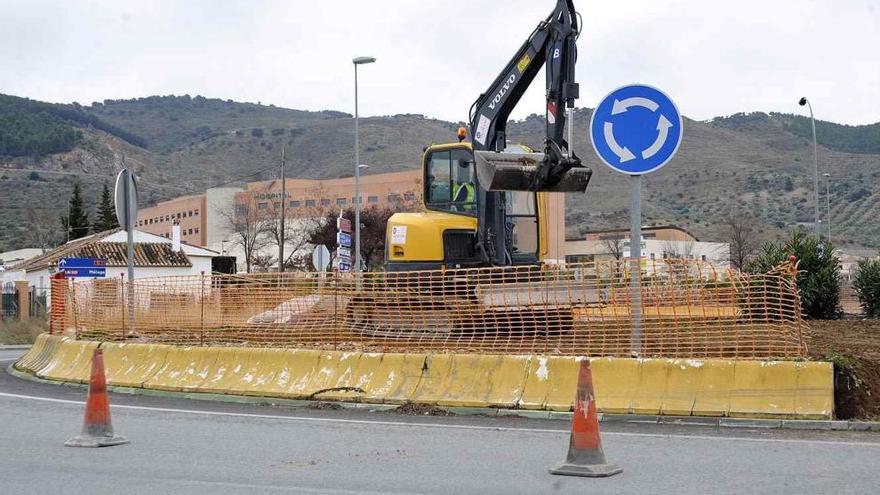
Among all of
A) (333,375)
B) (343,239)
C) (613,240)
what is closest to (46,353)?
(333,375)

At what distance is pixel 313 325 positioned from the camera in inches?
568

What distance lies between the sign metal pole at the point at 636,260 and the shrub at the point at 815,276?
1494 centimetres

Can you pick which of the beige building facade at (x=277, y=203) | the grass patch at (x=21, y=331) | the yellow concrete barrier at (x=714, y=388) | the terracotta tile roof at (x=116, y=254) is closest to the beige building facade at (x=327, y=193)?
the beige building facade at (x=277, y=203)

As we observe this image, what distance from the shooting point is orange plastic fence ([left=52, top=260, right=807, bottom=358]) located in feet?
35.6

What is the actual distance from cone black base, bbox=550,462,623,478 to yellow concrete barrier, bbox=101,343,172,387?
7.78m

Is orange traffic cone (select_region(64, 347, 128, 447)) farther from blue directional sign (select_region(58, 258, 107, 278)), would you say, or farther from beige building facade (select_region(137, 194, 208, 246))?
beige building facade (select_region(137, 194, 208, 246))

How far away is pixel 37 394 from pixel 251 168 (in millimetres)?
162353

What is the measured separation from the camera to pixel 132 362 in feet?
46.7

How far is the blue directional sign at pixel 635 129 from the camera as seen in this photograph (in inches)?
389

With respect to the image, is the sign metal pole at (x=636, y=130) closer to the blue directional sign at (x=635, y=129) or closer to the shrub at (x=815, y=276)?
the blue directional sign at (x=635, y=129)

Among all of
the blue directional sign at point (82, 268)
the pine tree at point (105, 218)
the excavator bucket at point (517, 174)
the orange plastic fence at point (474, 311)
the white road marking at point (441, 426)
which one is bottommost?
the white road marking at point (441, 426)

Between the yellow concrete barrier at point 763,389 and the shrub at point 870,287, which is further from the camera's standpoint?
→ the shrub at point 870,287

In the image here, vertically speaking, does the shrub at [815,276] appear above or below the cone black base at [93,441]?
above

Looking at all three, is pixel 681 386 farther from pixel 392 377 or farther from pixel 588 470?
pixel 392 377
